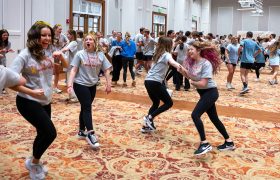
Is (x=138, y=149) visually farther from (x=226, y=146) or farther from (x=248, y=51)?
(x=248, y=51)

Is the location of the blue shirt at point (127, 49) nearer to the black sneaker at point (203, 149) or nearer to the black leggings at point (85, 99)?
the black leggings at point (85, 99)

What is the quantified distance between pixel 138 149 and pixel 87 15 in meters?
10.8

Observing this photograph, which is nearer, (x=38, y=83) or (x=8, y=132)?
(x=38, y=83)

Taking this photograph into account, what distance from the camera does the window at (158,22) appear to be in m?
20.6

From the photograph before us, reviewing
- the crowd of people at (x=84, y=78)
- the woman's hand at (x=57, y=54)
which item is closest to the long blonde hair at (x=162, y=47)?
the crowd of people at (x=84, y=78)

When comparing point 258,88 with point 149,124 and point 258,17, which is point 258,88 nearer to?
point 149,124

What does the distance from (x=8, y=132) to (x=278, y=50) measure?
951cm

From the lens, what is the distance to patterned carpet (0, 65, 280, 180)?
3654 mm

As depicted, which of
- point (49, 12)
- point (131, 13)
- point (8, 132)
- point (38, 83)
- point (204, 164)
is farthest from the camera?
point (131, 13)

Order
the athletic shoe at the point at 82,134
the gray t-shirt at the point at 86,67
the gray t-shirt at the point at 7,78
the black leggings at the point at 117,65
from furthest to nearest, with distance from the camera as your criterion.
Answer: the black leggings at the point at 117,65 → the athletic shoe at the point at 82,134 → the gray t-shirt at the point at 86,67 → the gray t-shirt at the point at 7,78

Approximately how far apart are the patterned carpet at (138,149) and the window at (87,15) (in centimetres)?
742

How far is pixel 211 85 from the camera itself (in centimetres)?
417

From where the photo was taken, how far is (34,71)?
310cm

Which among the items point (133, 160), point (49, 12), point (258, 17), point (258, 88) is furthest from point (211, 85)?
point (258, 17)
